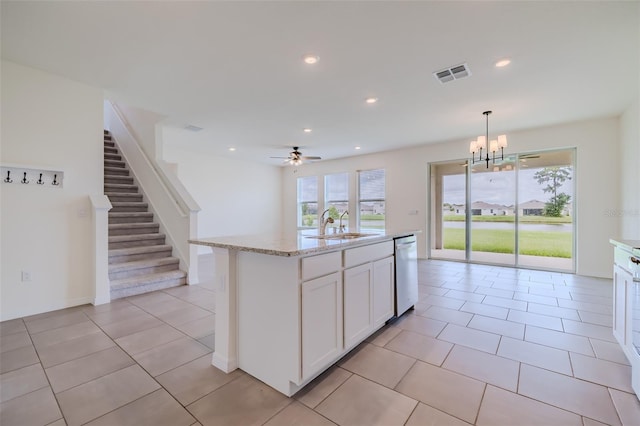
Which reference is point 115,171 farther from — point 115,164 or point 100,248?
point 100,248

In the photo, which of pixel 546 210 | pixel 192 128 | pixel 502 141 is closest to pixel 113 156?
pixel 192 128

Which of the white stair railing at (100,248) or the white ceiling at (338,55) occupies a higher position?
the white ceiling at (338,55)

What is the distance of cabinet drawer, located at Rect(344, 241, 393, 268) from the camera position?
2.19 m

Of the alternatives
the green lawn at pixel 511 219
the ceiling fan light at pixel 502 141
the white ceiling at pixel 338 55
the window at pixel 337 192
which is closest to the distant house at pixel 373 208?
the window at pixel 337 192

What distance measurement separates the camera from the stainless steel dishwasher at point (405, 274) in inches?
A: 116

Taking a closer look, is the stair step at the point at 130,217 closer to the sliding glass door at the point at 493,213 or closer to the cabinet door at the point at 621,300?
the cabinet door at the point at 621,300

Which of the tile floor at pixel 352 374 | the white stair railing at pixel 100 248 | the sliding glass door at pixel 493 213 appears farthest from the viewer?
the sliding glass door at pixel 493 213

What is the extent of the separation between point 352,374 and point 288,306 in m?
0.77

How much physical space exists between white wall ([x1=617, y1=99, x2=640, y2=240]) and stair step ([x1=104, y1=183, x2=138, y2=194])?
8206 millimetres

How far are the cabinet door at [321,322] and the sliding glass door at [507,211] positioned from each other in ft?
17.1

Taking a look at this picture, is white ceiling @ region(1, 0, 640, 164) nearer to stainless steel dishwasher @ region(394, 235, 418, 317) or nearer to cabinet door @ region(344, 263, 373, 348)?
stainless steel dishwasher @ region(394, 235, 418, 317)

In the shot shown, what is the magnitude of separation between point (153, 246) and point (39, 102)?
94.3 inches

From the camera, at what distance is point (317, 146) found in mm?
6598

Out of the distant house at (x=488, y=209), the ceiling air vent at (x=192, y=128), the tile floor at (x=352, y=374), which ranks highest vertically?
the ceiling air vent at (x=192, y=128)
